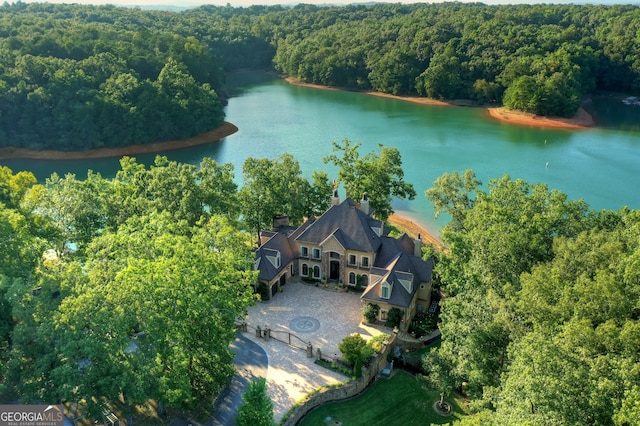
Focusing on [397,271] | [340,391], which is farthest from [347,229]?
[340,391]

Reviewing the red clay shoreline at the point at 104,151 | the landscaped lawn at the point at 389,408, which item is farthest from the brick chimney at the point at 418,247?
the red clay shoreline at the point at 104,151

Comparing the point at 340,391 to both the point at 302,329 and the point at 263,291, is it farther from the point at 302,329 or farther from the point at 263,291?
the point at 263,291

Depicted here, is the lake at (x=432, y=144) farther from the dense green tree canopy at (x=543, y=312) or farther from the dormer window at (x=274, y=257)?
the dense green tree canopy at (x=543, y=312)

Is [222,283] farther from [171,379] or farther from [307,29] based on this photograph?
[307,29]

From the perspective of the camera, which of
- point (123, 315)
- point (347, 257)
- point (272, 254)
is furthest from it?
point (347, 257)

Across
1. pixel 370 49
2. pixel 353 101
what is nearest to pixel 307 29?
pixel 370 49
